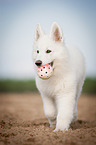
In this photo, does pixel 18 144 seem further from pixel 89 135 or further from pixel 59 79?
pixel 59 79

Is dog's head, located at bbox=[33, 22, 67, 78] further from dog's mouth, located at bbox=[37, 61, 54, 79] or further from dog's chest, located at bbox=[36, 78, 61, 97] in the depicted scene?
dog's chest, located at bbox=[36, 78, 61, 97]

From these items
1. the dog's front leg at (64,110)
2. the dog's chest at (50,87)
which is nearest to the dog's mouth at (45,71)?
the dog's chest at (50,87)

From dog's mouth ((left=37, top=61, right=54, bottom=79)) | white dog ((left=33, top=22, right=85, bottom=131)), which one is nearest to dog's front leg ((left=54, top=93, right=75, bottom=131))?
white dog ((left=33, top=22, right=85, bottom=131))

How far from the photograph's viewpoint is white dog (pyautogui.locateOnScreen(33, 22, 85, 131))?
15.2 feet

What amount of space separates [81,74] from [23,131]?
2.13 meters

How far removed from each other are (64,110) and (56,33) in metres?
1.78

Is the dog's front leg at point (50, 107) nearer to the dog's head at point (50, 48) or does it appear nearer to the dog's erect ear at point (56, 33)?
the dog's head at point (50, 48)

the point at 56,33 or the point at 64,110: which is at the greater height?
the point at 56,33

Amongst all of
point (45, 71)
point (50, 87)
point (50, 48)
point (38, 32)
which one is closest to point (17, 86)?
point (38, 32)

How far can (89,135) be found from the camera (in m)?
4.02

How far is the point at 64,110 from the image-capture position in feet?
15.2

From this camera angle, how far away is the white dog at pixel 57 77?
15.2 feet

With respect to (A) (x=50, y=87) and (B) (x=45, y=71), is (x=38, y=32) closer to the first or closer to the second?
(B) (x=45, y=71)

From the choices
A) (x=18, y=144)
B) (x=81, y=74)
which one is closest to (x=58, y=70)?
(x=81, y=74)
